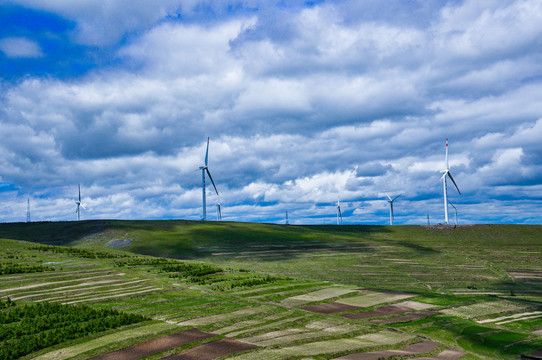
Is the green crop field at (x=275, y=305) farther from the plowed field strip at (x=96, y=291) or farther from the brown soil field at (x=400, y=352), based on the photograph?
the brown soil field at (x=400, y=352)

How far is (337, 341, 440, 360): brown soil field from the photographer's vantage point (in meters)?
30.0

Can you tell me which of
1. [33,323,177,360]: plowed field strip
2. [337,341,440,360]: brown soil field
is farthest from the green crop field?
[337,341,440,360]: brown soil field

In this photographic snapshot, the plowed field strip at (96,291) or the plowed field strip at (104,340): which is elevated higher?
the plowed field strip at (96,291)

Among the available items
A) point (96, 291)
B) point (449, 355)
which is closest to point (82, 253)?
point (96, 291)

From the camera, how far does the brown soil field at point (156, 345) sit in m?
29.2

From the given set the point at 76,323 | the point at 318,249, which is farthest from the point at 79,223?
the point at 76,323

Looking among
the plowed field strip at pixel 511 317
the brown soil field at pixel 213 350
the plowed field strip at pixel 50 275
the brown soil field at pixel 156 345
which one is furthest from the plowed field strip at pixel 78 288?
the plowed field strip at pixel 511 317

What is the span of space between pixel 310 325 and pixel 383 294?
1922 cm

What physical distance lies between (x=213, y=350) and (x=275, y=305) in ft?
61.4

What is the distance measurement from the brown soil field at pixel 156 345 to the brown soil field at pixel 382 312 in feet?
56.1

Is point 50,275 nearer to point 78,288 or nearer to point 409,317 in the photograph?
point 78,288

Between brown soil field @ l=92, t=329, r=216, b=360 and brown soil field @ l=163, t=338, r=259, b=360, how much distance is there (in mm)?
1574

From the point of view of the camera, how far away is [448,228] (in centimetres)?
19500

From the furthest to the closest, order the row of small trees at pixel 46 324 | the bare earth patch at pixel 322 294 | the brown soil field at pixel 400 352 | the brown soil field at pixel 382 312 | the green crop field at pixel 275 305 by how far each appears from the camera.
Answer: the bare earth patch at pixel 322 294
the brown soil field at pixel 382 312
the green crop field at pixel 275 305
the row of small trees at pixel 46 324
the brown soil field at pixel 400 352
